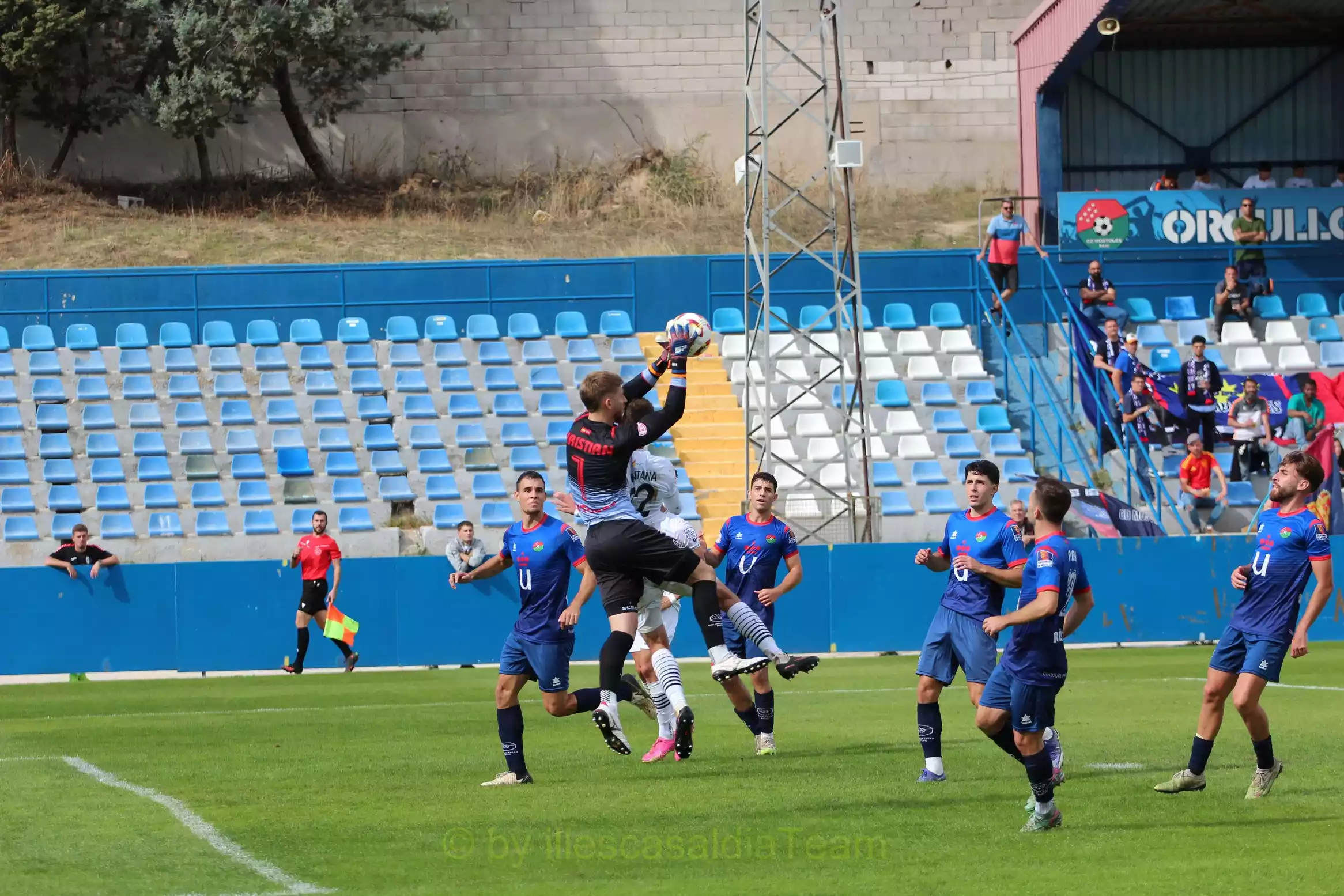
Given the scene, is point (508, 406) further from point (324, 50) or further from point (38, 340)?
point (324, 50)

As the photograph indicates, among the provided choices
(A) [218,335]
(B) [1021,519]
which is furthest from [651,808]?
(A) [218,335]

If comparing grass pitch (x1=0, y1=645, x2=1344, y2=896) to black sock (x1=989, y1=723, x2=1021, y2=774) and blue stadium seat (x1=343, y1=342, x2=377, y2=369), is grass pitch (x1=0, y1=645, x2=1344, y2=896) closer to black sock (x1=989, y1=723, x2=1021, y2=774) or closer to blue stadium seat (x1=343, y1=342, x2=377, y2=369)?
black sock (x1=989, y1=723, x2=1021, y2=774)

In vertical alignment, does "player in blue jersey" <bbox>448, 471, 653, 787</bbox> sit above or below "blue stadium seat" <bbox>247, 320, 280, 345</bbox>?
below

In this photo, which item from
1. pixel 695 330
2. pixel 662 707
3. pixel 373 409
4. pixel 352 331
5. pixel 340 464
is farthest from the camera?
pixel 352 331

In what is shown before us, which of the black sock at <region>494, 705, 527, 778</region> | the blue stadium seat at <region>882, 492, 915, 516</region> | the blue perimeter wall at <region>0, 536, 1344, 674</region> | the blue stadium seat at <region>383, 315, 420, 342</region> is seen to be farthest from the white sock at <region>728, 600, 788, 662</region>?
the blue stadium seat at <region>383, 315, 420, 342</region>

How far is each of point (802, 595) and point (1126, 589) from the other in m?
4.38

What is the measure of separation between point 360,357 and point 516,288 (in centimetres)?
334

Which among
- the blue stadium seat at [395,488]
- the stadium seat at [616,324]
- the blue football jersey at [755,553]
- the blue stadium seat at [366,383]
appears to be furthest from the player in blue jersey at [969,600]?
the stadium seat at [616,324]

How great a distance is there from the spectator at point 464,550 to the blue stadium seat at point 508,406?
21.0 feet

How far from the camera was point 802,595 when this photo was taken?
2150 centimetres

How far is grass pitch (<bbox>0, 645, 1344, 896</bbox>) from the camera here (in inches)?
285

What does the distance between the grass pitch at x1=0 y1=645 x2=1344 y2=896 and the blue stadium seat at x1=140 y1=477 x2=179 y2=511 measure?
402 inches

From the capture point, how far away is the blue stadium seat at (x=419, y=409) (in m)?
27.2

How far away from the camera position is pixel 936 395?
27.9m
